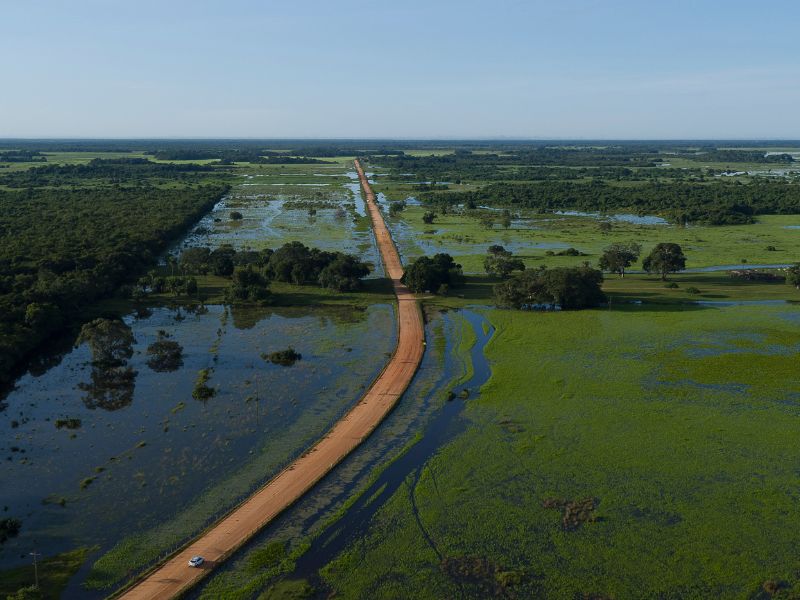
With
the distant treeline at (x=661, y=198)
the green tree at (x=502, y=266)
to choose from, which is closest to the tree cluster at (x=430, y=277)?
the green tree at (x=502, y=266)

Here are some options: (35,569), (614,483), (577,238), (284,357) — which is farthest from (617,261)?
(35,569)

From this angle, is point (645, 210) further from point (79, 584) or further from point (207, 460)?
point (79, 584)

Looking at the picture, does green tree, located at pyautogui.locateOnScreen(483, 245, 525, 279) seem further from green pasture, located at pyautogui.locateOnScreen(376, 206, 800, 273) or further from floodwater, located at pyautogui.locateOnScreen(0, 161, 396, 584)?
floodwater, located at pyautogui.locateOnScreen(0, 161, 396, 584)

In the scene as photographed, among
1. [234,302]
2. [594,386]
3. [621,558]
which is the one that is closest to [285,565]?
[621,558]

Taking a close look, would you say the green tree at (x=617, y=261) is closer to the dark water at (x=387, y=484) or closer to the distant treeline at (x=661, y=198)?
the dark water at (x=387, y=484)

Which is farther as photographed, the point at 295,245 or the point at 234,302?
the point at 295,245

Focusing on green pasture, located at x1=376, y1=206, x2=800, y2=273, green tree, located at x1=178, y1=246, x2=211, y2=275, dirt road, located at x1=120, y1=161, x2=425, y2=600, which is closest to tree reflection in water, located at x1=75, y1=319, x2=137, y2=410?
dirt road, located at x1=120, y1=161, x2=425, y2=600

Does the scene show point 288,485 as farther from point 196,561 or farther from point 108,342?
point 108,342
